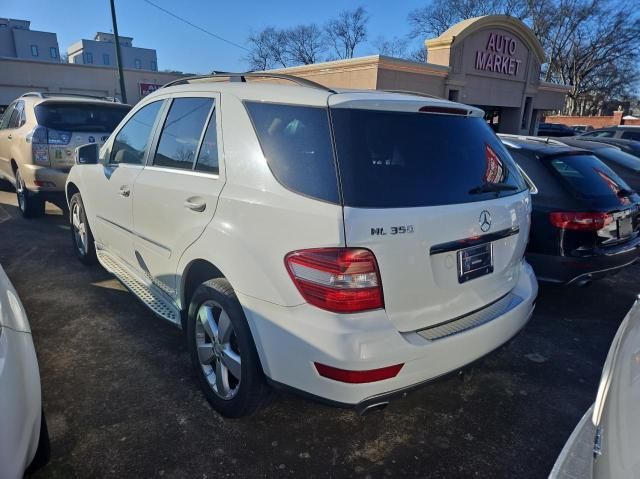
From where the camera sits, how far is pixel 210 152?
261 cm

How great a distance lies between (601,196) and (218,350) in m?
3.54

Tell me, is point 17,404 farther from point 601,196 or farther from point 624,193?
point 624,193

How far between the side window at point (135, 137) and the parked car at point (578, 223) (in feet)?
11.0

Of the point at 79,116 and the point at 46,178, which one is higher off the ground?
the point at 79,116

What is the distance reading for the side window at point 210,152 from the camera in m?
2.55

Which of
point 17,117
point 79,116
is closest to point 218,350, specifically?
point 79,116

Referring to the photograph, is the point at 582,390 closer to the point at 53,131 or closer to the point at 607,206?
the point at 607,206

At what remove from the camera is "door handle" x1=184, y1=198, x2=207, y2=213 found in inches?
99.0

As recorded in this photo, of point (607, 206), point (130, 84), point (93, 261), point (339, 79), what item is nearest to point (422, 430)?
point (607, 206)

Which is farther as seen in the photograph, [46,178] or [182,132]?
[46,178]

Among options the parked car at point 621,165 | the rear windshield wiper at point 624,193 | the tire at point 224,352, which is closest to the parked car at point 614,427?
the tire at point 224,352

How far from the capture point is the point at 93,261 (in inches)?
192

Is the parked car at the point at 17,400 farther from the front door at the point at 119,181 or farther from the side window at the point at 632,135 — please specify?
the side window at the point at 632,135

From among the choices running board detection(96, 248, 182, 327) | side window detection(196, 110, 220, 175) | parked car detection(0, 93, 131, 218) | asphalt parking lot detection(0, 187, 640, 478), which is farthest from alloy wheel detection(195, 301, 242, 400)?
parked car detection(0, 93, 131, 218)
